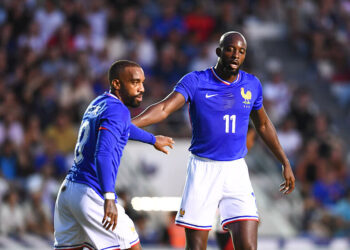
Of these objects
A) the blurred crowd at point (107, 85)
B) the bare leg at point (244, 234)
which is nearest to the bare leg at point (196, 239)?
the bare leg at point (244, 234)

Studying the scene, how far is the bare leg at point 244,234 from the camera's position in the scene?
703 centimetres

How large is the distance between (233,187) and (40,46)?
9.16 metres

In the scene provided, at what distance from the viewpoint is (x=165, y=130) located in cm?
1409

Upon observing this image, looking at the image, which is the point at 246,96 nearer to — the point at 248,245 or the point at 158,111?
the point at 158,111

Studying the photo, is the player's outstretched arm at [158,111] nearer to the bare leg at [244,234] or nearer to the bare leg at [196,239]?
the bare leg at [196,239]

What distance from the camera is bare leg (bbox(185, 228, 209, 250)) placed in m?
7.16

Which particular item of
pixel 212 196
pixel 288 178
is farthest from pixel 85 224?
pixel 288 178

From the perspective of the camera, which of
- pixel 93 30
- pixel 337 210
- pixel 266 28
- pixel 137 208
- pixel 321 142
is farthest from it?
pixel 266 28

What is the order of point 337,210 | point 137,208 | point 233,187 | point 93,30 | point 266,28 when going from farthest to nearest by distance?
point 266,28 < point 93,30 < point 337,210 < point 137,208 < point 233,187

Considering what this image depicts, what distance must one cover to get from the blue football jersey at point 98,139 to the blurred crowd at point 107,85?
258 inches

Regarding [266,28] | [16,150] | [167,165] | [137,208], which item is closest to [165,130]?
[167,165]

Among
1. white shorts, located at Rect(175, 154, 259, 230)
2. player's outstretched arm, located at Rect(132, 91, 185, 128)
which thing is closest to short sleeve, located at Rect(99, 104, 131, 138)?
player's outstretched arm, located at Rect(132, 91, 185, 128)

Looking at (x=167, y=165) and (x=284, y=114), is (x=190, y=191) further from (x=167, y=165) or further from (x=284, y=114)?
(x=284, y=114)

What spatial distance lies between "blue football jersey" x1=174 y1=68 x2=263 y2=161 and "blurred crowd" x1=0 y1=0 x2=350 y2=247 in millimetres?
5831
